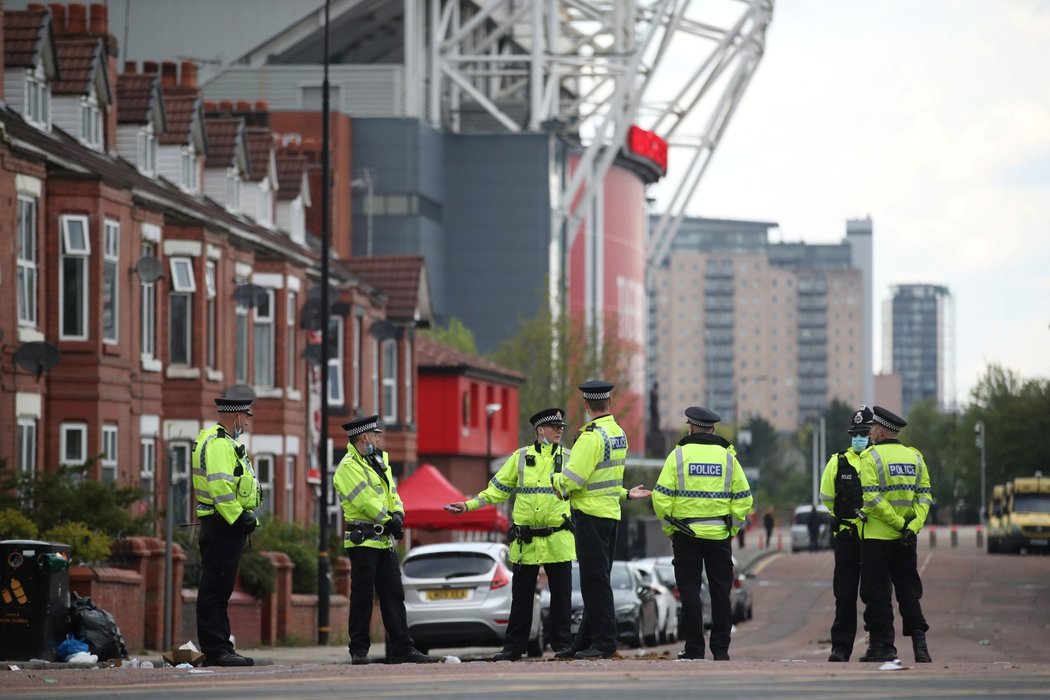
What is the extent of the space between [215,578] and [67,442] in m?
15.9

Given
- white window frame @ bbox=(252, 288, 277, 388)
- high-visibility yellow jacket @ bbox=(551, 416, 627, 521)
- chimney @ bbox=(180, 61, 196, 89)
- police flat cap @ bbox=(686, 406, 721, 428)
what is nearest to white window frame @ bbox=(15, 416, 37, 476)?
white window frame @ bbox=(252, 288, 277, 388)

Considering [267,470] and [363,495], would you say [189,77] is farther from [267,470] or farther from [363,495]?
[363,495]

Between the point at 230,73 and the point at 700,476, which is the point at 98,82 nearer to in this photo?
the point at 700,476

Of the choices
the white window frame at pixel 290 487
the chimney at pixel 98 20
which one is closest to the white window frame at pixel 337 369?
the white window frame at pixel 290 487

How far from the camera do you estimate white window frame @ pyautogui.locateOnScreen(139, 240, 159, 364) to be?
3447 cm

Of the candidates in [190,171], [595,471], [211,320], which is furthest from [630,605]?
[595,471]

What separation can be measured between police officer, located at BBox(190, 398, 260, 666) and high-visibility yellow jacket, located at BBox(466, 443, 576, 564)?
2158 mm

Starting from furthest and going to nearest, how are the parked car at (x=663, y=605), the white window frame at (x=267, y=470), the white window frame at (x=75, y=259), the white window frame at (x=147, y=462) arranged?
the white window frame at (x=267, y=470), the white window frame at (x=147, y=462), the parked car at (x=663, y=605), the white window frame at (x=75, y=259)

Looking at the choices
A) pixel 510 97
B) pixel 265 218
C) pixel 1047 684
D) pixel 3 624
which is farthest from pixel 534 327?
pixel 1047 684

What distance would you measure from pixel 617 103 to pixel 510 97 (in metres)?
12.5

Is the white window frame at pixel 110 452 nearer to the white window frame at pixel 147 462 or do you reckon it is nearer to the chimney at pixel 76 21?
the white window frame at pixel 147 462

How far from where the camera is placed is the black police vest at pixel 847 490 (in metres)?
17.0

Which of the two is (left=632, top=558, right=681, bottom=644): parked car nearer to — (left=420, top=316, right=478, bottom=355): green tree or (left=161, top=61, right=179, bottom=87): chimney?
(left=161, top=61, right=179, bottom=87): chimney

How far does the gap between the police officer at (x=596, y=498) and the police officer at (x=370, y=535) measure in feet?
4.50
